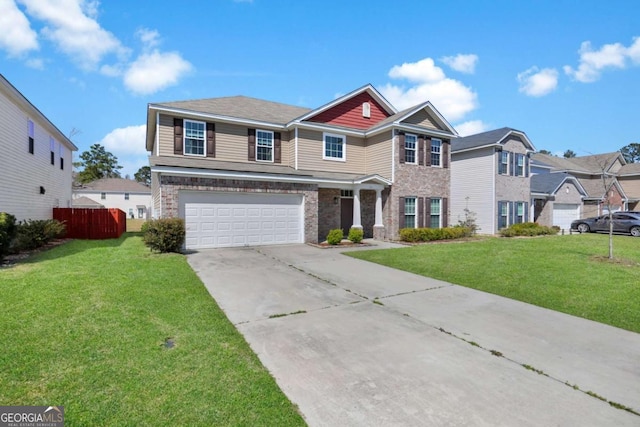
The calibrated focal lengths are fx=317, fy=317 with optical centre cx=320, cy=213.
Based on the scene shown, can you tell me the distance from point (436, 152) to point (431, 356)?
16182 mm

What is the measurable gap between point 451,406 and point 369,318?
2380mm

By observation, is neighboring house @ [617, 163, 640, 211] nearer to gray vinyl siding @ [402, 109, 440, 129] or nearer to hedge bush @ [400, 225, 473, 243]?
hedge bush @ [400, 225, 473, 243]

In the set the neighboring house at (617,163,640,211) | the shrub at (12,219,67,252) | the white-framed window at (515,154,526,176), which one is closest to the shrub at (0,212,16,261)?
the shrub at (12,219,67,252)

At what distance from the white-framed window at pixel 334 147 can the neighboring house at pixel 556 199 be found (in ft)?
50.1

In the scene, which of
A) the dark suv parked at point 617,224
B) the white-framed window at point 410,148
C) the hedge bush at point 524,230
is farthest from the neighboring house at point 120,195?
the dark suv parked at point 617,224

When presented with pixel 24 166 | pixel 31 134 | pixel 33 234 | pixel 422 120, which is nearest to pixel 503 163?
pixel 422 120

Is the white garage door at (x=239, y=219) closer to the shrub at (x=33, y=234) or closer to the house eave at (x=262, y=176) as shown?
the house eave at (x=262, y=176)

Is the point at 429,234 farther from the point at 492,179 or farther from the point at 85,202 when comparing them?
the point at 85,202

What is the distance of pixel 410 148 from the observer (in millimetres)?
17438

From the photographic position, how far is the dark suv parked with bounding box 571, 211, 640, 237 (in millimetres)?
21109

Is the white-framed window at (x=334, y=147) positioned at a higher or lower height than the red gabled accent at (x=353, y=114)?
lower

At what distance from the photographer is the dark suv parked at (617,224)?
21.1 m

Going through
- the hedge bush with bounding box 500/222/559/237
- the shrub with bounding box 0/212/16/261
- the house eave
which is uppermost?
the house eave

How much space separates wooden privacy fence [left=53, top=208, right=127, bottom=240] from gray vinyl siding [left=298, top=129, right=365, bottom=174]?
10.6 metres
